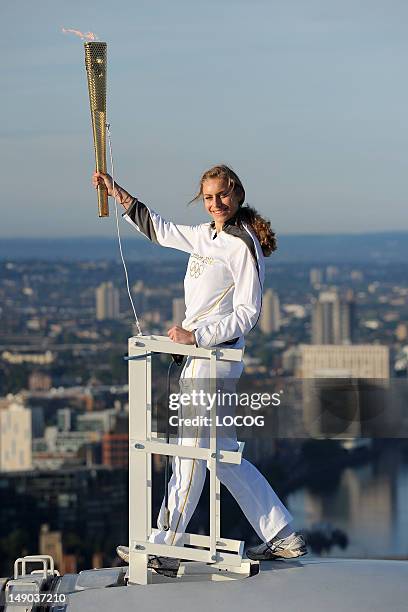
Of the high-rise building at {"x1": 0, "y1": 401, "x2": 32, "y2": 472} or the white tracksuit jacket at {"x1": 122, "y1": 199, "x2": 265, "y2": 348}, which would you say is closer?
the white tracksuit jacket at {"x1": 122, "y1": 199, "x2": 265, "y2": 348}

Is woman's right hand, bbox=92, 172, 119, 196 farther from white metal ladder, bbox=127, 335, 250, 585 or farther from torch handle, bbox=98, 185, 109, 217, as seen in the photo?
white metal ladder, bbox=127, 335, 250, 585

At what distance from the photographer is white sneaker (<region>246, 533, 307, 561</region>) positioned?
6938 mm

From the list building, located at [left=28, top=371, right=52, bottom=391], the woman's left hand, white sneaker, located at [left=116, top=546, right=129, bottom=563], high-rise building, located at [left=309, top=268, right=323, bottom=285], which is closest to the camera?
the woman's left hand

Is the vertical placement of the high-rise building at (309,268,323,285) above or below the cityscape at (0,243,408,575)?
above

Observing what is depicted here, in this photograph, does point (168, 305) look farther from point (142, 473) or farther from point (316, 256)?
point (142, 473)

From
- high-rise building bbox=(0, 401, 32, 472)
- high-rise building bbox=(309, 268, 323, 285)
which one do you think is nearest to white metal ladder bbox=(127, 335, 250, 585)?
high-rise building bbox=(0, 401, 32, 472)

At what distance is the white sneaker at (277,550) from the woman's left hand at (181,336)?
3.41 feet

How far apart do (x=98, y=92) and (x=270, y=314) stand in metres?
82.5

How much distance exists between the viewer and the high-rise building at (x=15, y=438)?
241 ft

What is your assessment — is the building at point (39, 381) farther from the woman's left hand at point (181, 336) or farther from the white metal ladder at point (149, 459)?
the woman's left hand at point (181, 336)

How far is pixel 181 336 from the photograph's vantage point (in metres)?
6.46

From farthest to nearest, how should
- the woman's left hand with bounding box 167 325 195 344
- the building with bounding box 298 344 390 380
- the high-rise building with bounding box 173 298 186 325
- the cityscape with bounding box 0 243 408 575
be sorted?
1. the building with bounding box 298 344 390 380
2. the high-rise building with bounding box 173 298 186 325
3. the cityscape with bounding box 0 243 408 575
4. the woman's left hand with bounding box 167 325 195 344

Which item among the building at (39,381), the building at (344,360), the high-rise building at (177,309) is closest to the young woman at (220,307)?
the high-rise building at (177,309)

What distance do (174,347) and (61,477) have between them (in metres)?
64.2
